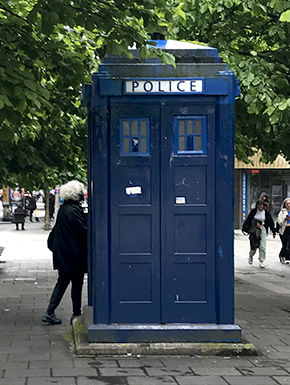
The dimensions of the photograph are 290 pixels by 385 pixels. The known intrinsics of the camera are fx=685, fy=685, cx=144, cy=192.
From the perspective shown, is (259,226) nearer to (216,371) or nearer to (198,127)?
(198,127)

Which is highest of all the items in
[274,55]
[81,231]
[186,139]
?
[274,55]

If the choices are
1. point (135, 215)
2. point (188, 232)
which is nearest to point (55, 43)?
point (135, 215)

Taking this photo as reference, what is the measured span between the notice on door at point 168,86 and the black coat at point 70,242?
193cm

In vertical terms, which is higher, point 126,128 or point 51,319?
point 126,128

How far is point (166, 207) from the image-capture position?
647 cm

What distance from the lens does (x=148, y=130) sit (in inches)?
254

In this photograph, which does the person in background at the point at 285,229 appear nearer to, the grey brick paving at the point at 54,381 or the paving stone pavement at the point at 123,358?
the paving stone pavement at the point at 123,358

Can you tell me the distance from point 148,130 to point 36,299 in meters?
4.67

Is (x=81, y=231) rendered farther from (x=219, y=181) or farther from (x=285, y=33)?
(x=285, y=33)

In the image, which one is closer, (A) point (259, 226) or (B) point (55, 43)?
(B) point (55, 43)

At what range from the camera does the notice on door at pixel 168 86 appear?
6.39 metres

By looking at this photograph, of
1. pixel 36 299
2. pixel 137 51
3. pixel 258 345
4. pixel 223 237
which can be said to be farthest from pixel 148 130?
→ pixel 36 299

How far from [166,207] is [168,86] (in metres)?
1.13

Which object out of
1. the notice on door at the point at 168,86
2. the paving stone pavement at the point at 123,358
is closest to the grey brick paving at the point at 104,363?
the paving stone pavement at the point at 123,358
